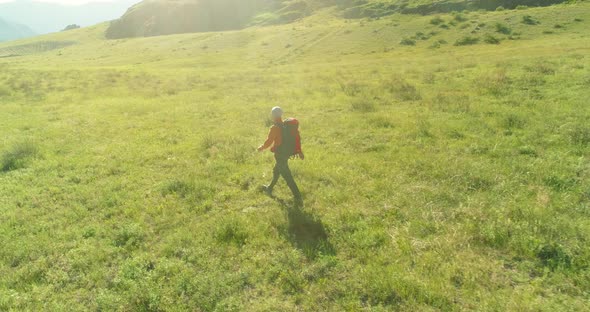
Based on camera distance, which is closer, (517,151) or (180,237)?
(180,237)

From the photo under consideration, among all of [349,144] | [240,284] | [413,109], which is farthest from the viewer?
[413,109]

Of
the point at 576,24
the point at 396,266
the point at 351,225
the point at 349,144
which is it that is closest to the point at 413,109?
the point at 349,144

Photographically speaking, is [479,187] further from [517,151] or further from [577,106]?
[577,106]

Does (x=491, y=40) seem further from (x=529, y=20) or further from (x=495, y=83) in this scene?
(x=495, y=83)

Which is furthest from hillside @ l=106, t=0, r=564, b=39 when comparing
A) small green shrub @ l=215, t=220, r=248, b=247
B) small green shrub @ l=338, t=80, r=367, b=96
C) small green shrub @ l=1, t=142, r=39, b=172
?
small green shrub @ l=215, t=220, r=248, b=247

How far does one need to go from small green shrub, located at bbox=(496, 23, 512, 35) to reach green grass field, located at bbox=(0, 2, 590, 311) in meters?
32.1

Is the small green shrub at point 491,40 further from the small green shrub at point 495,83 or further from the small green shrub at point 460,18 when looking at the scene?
the small green shrub at point 495,83

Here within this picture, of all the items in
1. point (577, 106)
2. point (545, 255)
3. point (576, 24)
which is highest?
point (576, 24)

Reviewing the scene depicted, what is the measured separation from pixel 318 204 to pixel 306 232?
53.9 inches

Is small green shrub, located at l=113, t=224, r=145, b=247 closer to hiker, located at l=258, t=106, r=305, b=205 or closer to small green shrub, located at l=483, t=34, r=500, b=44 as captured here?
hiker, located at l=258, t=106, r=305, b=205

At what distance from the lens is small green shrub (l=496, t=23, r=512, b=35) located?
50.0 m

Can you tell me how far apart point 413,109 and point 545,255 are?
13.0 m

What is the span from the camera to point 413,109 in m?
18.9

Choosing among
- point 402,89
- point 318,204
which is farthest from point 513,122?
point 318,204
